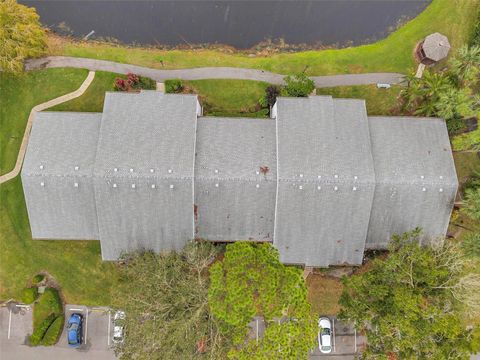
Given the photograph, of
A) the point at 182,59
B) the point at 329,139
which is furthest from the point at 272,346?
the point at 182,59

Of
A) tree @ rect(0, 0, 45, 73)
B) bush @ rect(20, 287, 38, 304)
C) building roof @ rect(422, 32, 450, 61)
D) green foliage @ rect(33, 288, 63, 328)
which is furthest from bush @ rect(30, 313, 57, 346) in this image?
building roof @ rect(422, 32, 450, 61)

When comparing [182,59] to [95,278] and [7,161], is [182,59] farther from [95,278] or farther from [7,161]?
[95,278]

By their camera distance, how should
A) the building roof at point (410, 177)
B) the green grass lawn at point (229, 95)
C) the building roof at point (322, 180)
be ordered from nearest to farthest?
1. the building roof at point (322, 180)
2. the building roof at point (410, 177)
3. the green grass lawn at point (229, 95)

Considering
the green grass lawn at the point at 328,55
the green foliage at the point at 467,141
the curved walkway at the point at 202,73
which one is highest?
the green grass lawn at the point at 328,55

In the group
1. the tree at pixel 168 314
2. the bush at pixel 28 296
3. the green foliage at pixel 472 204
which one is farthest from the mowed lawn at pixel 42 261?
the green foliage at pixel 472 204

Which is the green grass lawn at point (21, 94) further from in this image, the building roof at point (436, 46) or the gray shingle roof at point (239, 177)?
the building roof at point (436, 46)

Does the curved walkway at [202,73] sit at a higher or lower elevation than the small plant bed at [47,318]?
higher
